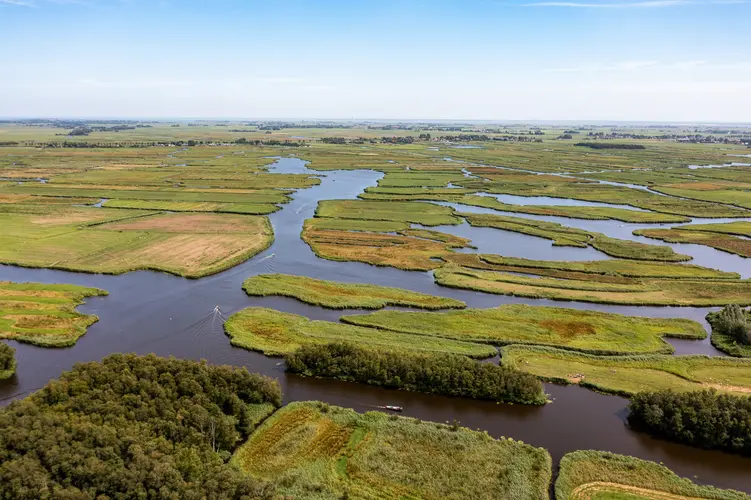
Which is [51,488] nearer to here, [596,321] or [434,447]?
[434,447]

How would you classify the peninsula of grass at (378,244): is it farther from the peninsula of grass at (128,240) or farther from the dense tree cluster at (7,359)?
the dense tree cluster at (7,359)

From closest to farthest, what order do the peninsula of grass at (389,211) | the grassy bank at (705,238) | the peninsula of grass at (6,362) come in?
1. the peninsula of grass at (6,362)
2. the grassy bank at (705,238)
3. the peninsula of grass at (389,211)

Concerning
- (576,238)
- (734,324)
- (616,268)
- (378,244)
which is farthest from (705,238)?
(378,244)

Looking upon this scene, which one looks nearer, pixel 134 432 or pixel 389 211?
pixel 134 432

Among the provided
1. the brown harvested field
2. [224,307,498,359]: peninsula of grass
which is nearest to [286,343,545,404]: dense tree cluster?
[224,307,498,359]: peninsula of grass

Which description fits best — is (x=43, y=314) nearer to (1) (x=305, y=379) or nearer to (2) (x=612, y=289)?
(1) (x=305, y=379)

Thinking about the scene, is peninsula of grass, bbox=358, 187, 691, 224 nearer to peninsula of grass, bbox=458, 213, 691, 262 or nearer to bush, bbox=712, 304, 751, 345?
peninsula of grass, bbox=458, 213, 691, 262

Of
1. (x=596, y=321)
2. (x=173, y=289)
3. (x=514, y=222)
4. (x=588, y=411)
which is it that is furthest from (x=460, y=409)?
(x=514, y=222)

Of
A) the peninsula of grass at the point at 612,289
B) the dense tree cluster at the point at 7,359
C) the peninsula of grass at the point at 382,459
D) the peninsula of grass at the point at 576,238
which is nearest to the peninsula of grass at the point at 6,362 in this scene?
the dense tree cluster at the point at 7,359
